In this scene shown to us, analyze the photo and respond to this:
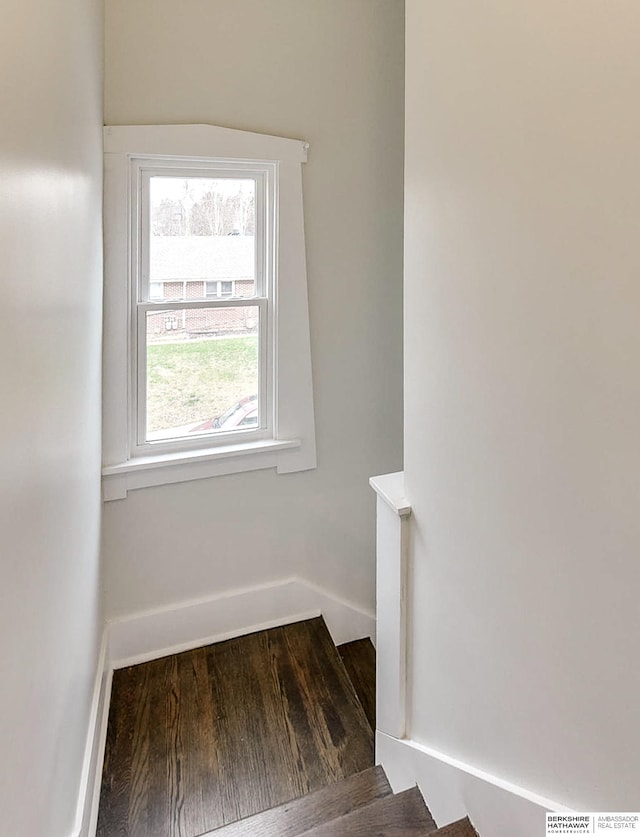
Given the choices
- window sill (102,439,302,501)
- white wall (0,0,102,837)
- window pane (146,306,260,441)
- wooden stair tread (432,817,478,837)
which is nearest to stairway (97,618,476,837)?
wooden stair tread (432,817,478,837)

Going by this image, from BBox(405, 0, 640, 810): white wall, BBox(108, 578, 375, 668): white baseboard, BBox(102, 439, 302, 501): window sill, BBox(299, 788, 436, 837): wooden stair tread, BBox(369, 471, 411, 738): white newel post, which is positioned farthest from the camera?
BBox(108, 578, 375, 668): white baseboard

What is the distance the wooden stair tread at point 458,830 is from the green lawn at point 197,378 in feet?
5.67

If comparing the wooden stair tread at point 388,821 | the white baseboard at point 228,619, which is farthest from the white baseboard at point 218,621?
the wooden stair tread at point 388,821

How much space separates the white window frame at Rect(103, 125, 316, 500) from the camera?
2.20 m

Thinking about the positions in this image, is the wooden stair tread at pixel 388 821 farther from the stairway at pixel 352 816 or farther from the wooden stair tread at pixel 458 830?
the wooden stair tread at pixel 458 830

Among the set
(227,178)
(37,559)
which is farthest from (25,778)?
(227,178)

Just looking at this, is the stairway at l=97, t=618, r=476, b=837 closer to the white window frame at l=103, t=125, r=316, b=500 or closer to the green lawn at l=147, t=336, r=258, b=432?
the white window frame at l=103, t=125, r=316, b=500

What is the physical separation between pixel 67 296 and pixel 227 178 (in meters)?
1.24

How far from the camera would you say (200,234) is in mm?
2395

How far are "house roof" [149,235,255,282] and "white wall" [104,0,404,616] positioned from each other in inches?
11.3

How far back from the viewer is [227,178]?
239cm

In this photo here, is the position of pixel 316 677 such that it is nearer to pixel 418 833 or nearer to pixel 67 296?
pixel 418 833

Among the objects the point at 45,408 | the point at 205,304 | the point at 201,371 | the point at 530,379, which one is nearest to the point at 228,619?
the point at 201,371

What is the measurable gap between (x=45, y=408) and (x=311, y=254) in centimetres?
162
